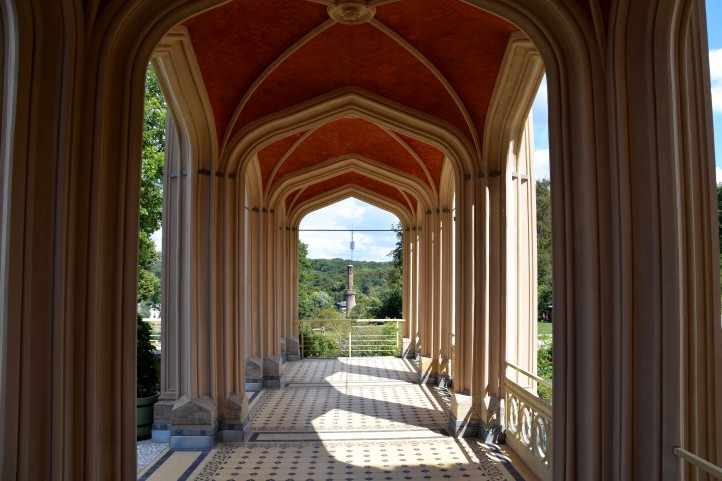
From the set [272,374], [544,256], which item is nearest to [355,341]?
[272,374]

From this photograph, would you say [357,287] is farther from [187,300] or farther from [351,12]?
[351,12]

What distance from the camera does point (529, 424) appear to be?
6.85 metres

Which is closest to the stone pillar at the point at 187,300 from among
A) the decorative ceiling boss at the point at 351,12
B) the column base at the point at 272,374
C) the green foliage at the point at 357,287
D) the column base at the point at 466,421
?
the decorative ceiling boss at the point at 351,12

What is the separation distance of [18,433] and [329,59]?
17.8 feet

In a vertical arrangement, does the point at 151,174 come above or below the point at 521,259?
above

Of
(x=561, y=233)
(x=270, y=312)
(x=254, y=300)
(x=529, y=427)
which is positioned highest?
(x=561, y=233)

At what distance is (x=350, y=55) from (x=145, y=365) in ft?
15.6

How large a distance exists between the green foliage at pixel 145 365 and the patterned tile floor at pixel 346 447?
127cm

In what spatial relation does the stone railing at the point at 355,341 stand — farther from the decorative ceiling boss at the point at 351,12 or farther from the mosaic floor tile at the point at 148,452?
the decorative ceiling boss at the point at 351,12

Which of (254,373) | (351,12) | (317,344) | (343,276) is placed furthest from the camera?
(343,276)

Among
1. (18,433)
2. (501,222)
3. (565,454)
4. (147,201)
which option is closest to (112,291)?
(18,433)

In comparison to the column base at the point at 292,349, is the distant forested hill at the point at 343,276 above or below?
above

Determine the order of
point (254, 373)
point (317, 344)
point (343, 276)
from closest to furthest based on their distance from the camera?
point (254, 373)
point (317, 344)
point (343, 276)

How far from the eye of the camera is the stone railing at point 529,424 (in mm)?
5941
